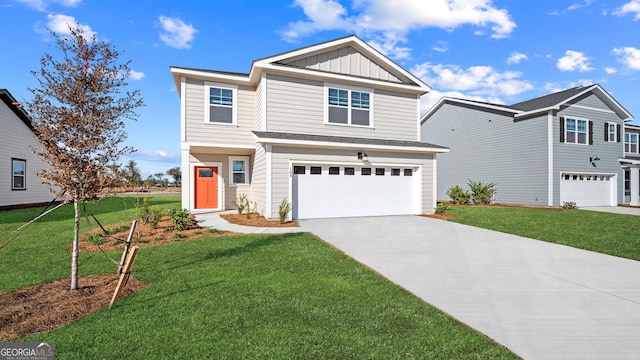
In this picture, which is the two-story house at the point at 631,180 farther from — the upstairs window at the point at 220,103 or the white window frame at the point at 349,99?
the upstairs window at the point at 220,103

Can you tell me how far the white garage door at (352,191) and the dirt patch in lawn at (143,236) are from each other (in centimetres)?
356

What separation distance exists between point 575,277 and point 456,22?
12.5 m

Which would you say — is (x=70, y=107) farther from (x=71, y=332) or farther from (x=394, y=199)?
(x=394, y=199)

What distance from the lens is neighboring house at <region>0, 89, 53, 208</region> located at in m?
15.4

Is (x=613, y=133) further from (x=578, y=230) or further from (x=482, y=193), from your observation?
(x=578, y=230)

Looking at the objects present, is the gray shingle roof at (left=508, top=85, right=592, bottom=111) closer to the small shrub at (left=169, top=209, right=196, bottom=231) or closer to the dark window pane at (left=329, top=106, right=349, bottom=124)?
the dark window pane at (left=329, top=106, right=349, bottom=124)

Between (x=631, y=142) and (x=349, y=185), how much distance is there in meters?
27.5

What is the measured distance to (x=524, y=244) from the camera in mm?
7469

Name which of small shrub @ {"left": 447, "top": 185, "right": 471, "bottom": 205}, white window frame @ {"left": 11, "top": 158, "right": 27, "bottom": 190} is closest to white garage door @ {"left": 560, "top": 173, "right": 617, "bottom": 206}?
small shrub @ {"left": 447, "top": 185, "right": 471, "bottom": 205}

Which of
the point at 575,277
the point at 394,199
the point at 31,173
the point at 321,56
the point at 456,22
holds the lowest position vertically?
the point at 575,277

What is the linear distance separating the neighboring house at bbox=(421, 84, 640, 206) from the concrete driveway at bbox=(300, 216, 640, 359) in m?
12.0

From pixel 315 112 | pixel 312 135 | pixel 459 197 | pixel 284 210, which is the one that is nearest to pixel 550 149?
pixel 459 197

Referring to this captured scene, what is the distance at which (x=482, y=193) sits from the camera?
1878cm

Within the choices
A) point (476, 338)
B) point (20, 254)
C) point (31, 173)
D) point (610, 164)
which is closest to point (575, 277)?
point (476, 338)
